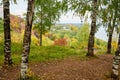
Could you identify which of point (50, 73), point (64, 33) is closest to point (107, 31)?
point (50, 73)

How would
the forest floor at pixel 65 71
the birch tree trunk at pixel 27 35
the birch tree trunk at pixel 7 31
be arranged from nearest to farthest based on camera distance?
1. the birch tree trunk at pixel 27 35
2. the forest floor at pixel 65 71
3. the birch tree trunk at pixel 7 31

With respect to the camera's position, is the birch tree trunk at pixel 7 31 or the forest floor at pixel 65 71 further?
the birch tree trunk at pixel 7 31

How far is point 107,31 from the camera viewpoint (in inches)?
1072

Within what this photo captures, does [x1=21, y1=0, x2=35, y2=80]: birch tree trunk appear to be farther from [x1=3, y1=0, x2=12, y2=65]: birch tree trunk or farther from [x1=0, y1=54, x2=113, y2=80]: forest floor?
[x1=3, y1=0, x2=12, y2=65]: birch tree trunk

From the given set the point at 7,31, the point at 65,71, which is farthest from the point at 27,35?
the point at 65,71

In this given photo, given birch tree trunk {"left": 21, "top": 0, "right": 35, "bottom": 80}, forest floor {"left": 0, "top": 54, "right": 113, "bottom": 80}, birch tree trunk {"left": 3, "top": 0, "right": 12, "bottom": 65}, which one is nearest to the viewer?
birch tree trunk {"left": 21, "top": 0, "right": 35, "bottom": 80}

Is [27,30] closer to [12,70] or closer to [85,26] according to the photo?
[12,70]

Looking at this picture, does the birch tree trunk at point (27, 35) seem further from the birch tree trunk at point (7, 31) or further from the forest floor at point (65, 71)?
the birch tree trunk at point (7, 31)

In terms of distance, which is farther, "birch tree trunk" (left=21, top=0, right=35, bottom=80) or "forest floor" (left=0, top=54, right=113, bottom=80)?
"forest floor" (left=0, top=54, right=113, bottom=80)

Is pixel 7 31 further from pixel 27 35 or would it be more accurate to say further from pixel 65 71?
pixel 65 71

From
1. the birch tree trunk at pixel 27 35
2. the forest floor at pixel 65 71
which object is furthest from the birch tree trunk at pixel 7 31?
the birch tree trunk at pixel 27 35

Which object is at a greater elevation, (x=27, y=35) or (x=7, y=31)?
(x=7, y=31)

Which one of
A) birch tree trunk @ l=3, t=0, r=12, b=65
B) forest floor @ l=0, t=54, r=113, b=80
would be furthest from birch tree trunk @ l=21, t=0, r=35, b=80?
birch tree trunk @ l=3, t=0, r=12, b=65

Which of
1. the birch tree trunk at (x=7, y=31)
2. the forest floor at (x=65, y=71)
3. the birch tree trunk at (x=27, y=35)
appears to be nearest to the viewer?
the birch tree trunk at (x=27, y=35)
